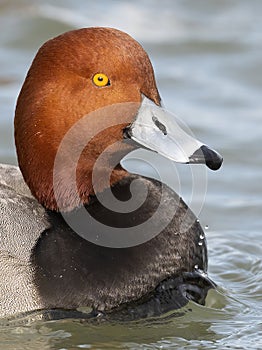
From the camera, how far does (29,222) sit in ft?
14.0

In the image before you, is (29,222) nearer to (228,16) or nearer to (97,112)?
(97,112)

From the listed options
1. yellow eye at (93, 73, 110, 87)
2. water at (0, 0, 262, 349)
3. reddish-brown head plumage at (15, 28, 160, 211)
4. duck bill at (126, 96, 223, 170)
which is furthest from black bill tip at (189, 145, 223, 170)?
water at (0, 0, 262, 349)

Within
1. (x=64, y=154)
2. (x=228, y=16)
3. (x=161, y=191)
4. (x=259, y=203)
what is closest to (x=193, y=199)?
(x=259, y=203)

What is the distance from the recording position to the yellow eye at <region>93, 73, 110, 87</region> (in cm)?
423

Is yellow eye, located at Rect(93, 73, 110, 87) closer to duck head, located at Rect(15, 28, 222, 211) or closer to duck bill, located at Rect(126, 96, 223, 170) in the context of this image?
duck head, located at Rect(15, 28, 222, 211)

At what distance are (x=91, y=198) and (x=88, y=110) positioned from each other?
0.42 m

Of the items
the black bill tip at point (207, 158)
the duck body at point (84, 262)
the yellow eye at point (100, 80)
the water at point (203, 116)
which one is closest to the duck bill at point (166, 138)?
the black bill tip at point (207, 158)

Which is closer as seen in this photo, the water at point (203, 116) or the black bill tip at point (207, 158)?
the black bill tip at point (207, 158)

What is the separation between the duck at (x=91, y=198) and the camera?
4160mm

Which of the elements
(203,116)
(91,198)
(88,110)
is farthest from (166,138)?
(203,116)

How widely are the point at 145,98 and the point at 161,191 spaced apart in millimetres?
488

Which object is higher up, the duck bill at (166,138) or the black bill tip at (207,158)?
the duck bill at (166,138)

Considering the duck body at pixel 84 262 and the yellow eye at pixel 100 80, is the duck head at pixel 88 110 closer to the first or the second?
the yellow eye at pixel 100 80

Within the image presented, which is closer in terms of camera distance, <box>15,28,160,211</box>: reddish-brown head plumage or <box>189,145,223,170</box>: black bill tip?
<box>189,145,223,170</box>: black bill tip
